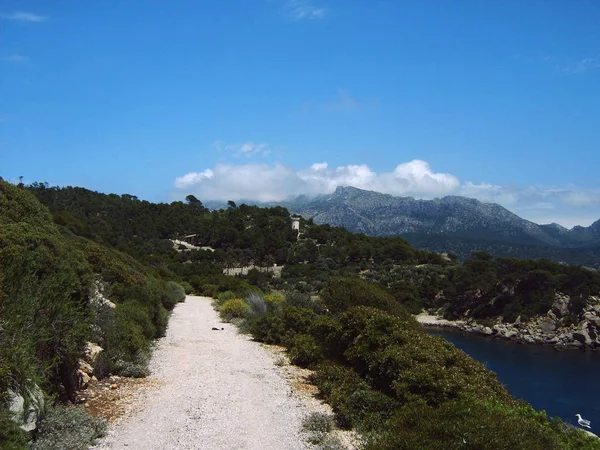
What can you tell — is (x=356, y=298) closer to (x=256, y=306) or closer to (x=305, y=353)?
(x=305, y=353)

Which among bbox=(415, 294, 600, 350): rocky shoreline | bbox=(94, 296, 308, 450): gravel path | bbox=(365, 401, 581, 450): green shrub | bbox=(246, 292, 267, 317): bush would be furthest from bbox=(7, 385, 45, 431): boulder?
bbox=(415, 294, 600, 350): rocky shoreline

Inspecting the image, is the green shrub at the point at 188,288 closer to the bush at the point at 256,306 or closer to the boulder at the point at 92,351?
the bush at the point at 256,306

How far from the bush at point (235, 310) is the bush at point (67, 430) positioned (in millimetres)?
15338

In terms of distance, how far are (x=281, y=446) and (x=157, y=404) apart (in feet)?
10.3

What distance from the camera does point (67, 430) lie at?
724 cm

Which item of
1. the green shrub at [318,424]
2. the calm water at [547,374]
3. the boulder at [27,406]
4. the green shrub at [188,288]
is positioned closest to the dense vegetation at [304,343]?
the boulder at [27,406]

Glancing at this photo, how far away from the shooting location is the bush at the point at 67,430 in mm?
6816

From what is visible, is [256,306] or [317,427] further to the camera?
[256,306]

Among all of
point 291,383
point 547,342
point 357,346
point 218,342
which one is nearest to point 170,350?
point 218,342

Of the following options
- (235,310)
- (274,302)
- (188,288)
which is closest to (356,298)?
(274,302)

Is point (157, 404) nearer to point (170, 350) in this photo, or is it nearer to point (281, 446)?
point (281, 446)

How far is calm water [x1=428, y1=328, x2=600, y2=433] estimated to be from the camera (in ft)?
88.3

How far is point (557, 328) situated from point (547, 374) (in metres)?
16.0

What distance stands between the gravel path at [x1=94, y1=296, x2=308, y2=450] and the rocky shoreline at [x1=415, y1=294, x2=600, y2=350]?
1565 inches
